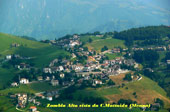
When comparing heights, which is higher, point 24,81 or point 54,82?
point 24,81

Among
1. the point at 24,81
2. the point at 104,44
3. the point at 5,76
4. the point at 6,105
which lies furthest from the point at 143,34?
the point at 6,105

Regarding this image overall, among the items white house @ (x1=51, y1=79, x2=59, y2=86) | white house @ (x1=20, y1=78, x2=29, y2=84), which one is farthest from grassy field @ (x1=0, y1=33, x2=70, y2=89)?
white house @ (x1=51, y1=79, x2=59, y2=86)

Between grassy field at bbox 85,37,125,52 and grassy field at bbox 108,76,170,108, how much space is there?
126 feet

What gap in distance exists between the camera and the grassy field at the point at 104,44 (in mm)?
159150

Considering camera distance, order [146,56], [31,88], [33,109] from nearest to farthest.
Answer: [33,109]
[31,88]
[146,56]

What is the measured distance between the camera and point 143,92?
113312mm

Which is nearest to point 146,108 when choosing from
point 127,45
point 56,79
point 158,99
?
point 158,99

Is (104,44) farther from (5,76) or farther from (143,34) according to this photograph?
(5,76)

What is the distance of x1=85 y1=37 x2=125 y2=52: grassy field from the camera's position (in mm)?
159150

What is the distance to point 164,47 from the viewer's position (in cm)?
15762

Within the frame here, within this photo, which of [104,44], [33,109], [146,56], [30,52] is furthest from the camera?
[104,44]

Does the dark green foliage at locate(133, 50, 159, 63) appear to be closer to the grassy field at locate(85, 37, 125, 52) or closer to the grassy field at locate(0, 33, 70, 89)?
the grassy field at locate(85, 37, 125, 52)

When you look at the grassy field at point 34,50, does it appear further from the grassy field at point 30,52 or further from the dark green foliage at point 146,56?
the dark green foliage at point 146,56

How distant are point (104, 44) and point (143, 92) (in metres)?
52.1
